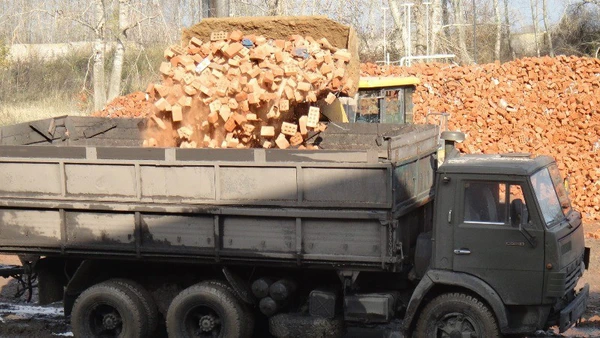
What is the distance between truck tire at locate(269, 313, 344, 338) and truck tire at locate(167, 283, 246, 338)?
373 mm

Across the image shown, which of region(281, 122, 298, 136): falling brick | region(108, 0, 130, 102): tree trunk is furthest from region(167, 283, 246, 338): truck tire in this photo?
region(108, 0, 130, 102): tree trunk

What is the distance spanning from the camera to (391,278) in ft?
25.6

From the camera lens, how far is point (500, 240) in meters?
7.14

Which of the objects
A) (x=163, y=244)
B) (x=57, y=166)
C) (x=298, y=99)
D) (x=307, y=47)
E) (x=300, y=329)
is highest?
(x=307, y=47)

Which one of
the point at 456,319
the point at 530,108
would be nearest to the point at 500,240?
the point at 456,319

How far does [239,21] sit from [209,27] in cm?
39

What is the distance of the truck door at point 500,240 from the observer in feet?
23.1

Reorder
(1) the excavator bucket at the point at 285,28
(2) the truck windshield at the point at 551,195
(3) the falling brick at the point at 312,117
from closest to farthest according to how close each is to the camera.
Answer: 1. (2) the truck windshield at the point at 551,195
2. (3) the falling brick at the point at 312,117
3. (1) the excavator bucket at the point at 285,28

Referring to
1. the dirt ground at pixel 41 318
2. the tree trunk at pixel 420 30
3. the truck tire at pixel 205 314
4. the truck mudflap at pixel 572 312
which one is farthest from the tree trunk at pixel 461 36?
the truck tire at pixel 205 314

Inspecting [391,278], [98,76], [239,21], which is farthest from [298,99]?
[98,76]

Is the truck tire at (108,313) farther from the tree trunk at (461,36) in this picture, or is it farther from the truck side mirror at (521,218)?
the tree trunk at (461,36)

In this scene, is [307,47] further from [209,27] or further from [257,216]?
[257,216]

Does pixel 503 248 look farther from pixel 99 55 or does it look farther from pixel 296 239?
pixel 99 55

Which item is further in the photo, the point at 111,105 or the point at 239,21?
the point at 111,105
